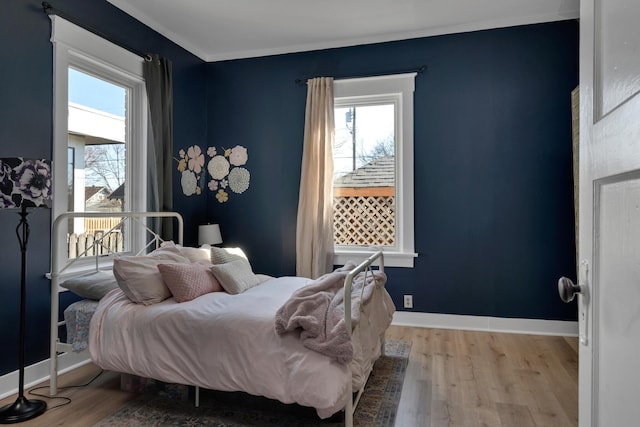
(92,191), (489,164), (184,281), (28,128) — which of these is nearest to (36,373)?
(184,281)

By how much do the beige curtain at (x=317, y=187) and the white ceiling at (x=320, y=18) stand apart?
504 millimetres

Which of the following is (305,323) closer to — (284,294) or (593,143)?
(284,294)

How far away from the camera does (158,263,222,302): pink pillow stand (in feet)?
8.39

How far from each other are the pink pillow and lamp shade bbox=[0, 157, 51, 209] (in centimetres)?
74

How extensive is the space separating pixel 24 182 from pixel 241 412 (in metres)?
1.69

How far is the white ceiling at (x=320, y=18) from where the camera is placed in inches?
136

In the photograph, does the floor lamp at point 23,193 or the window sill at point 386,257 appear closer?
the floor lamp at point 23,193

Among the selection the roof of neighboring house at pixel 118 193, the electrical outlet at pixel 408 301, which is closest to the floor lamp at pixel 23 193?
the roof of neighboring house at pixel 118 193

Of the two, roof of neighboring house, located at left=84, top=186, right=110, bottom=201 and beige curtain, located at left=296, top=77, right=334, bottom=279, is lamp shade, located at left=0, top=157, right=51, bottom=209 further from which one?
beige curtain, located at left=296, top=77, right=334, bottom=279

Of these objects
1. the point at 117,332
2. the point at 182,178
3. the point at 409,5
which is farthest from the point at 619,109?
the point at 182,178

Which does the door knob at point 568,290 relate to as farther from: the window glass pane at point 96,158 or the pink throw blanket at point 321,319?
the window glass pane at point 96,158

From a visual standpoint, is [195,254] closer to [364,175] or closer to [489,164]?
[364,175]

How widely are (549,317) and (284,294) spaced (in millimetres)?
2483

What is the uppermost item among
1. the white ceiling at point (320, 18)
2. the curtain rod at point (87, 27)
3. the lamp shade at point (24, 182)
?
the white ceiling at point (320, 18)
